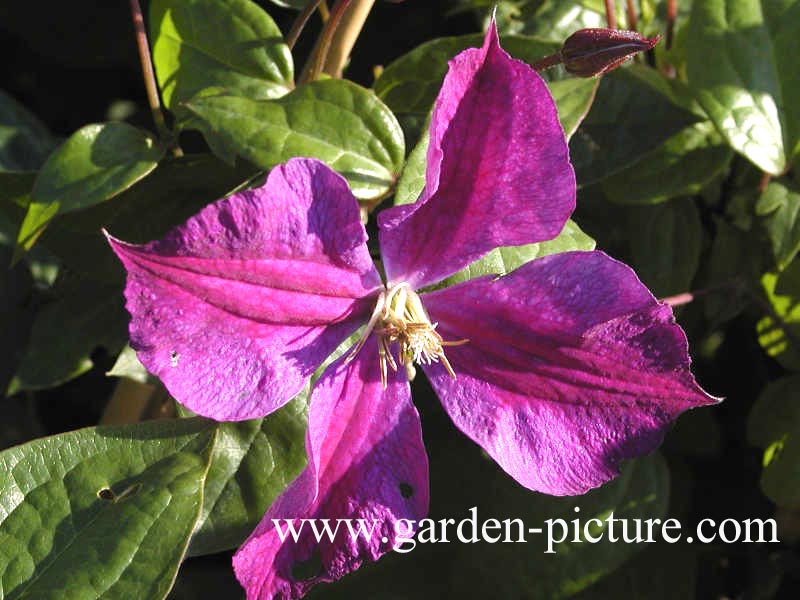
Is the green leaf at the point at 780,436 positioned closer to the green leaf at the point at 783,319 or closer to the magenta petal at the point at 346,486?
the green leaf at the point at 783,319

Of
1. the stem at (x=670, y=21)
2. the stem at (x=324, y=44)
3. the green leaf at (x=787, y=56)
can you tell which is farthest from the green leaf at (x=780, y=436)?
the stem at (x=324, y=44)

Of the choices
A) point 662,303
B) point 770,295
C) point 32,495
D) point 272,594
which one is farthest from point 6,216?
point 770,295

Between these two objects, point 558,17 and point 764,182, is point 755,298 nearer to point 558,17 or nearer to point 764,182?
point 764,182

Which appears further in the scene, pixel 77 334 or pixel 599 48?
pixel 77 334

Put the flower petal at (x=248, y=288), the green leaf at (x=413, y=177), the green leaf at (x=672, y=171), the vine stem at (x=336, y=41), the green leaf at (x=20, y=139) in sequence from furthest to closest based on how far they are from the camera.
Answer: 1. the green leaf at (x=20, y=139)
2. the green leaf at (x=672, y=171)
3. the vine stem at (x=336, y=41)
4. the green leaf at (x=413, y=177)
5. the flower petal at (x=248, y=288)

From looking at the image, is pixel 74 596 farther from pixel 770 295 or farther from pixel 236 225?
pixel 770 295

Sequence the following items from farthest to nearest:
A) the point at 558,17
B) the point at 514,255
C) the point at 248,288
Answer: the point at 558,17, the point at 514,255, the point at 248,288

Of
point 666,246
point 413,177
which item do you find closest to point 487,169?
point 413,177

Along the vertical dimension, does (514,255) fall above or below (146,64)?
below
